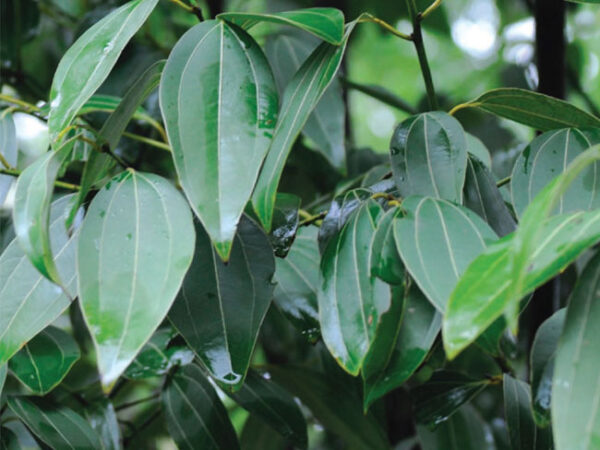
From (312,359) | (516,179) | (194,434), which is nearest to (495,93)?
(516,179)

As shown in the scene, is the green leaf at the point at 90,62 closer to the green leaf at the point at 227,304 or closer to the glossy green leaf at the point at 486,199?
the green leaf at the point at 227,304

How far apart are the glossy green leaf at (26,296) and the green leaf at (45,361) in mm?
103

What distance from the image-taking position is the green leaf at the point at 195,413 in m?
0.61

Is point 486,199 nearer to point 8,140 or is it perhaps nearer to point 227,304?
point 227,304

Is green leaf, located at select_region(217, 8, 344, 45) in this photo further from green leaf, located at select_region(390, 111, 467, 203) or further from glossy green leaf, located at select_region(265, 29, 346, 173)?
glossy green leaf, located at select_region(265, 29, 346, 173)

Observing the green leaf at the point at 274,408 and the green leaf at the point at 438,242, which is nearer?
the green leaf at the point at 438,242

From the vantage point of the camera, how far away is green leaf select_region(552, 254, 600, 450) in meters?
0.31

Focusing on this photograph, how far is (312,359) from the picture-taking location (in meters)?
1.11

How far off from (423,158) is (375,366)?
15 cm

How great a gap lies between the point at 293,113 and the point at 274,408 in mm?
324

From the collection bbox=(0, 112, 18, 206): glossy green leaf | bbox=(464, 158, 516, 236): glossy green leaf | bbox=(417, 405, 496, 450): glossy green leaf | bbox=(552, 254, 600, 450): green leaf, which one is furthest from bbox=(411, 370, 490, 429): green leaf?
bbox=(0, 112, 18, 206): glossy green leaf

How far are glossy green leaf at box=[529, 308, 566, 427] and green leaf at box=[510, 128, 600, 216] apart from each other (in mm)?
80

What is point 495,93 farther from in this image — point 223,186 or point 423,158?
point 223,186

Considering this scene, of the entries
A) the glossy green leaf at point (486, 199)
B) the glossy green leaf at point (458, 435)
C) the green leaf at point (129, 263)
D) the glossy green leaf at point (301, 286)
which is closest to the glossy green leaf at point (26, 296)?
the green leaf at point (129, 263)
